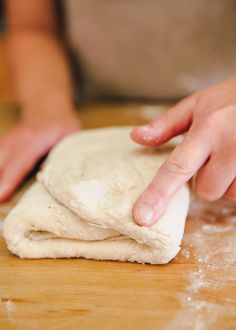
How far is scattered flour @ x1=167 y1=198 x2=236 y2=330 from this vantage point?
78 centimetres

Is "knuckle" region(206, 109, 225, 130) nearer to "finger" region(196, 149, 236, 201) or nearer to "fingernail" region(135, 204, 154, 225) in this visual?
"finger" region(196, 149, 236, 201)

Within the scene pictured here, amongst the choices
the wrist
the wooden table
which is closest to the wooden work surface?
the wooden table

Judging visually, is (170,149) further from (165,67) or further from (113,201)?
(165,67)

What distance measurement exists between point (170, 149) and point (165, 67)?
23.3 inches

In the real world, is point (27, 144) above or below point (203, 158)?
below

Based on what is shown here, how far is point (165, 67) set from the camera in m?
1.61

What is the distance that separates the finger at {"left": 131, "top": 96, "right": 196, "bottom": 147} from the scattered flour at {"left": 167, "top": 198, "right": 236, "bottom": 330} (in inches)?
7.3

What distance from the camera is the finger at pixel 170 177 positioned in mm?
877

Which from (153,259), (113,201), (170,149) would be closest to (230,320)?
(153,259)

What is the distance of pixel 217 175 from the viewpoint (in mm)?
954

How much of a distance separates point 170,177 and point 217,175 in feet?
0.34

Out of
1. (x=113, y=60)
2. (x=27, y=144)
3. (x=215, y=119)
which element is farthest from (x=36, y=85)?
(x=215, y=119)

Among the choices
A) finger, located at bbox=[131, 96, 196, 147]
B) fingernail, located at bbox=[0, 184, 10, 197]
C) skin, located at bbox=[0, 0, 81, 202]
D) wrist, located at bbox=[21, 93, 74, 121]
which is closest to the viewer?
finger, located at bbox=[131, 96, 196, 147]

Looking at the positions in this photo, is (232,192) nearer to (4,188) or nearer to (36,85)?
(4,188)
